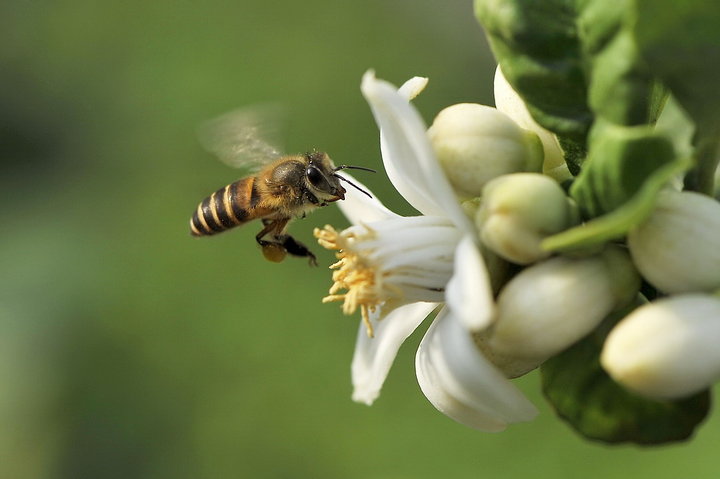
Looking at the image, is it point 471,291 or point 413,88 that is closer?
point 471,291

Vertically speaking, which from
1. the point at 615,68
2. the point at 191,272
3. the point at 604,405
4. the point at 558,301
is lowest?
the point at 191,272

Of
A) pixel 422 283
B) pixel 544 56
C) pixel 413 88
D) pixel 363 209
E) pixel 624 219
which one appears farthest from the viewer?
pixel 363 209

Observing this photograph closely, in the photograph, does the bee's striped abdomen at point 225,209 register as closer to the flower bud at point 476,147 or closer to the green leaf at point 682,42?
the flower bud at point 476,147

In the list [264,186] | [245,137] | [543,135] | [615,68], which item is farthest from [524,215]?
[245,137]

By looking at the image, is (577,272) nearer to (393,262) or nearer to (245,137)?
(393,262)

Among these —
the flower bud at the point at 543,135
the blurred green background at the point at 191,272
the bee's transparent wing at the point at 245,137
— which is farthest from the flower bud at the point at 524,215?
the blurred green background at the point at 191,272

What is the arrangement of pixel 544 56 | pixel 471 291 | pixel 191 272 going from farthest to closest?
pixel 191 272, pixel 544 56, pixel 471 291

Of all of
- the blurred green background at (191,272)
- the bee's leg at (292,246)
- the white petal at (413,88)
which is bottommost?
the blurred green background at (191,272)
